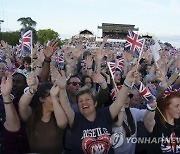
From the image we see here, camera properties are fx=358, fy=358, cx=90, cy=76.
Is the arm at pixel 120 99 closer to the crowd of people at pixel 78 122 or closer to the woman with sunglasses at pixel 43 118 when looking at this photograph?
the crowd of people at pixel 78 122

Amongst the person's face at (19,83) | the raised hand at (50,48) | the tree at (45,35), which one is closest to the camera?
the person's face at (19,83)

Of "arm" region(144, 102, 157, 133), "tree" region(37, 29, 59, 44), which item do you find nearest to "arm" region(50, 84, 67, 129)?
"arm" region(144, 102, 157, 133)

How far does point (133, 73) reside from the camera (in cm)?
359

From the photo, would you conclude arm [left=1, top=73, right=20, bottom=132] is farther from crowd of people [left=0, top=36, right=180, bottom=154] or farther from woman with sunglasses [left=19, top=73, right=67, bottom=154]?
woman with sunglasses [left=19, top=73, right=67, bottom=154]

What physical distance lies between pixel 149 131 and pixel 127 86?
A: 556mm

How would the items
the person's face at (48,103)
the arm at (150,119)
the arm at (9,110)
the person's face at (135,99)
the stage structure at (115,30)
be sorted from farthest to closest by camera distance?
1. the stage structure at (115,30)
2. the person's face at (135,99)
3. the arm at (150,119)
4. the person's face at (48,103)
5. the arm at (9,110)

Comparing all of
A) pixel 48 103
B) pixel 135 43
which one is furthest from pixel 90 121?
pixel 135 43

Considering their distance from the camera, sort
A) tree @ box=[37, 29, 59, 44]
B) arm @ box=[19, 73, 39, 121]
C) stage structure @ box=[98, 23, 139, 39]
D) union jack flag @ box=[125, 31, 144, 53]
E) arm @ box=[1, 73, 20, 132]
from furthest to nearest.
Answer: tree @ box=[37, 29, 59, 44], stage structure @ box=[98, 23, 139, 39], union jack flag @ box=[125, 31, 144, 53], arm @ box=[19, 73, 39, 121], arm @ box=[1, 73, 20, 132]

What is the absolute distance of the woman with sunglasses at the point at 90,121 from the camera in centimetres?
338

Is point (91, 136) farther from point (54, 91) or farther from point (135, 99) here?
point (135, 99)

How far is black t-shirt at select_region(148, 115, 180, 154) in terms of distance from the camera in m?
3.59

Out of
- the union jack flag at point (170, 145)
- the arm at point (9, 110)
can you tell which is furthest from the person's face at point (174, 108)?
the arm at point (9, 110)

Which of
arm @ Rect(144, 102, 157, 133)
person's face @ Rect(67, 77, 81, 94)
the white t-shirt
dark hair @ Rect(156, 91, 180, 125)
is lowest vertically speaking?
the white t-shirt

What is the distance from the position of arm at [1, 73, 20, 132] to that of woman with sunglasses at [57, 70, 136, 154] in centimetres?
46
